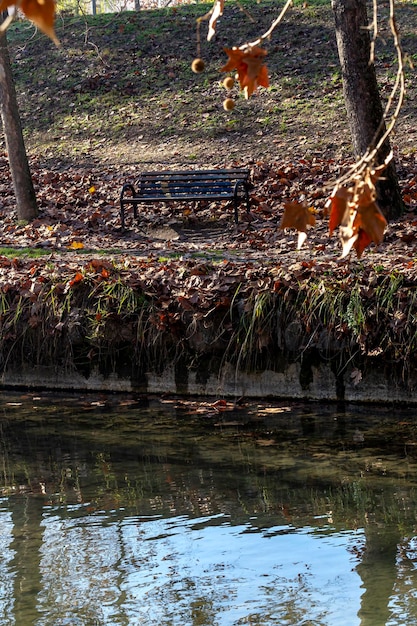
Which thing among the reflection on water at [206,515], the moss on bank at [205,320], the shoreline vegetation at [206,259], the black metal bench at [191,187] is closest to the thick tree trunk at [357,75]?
the shoreline vegetation at [206,259]

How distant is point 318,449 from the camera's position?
671 centimetres

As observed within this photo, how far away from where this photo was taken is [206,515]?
5.48 metres

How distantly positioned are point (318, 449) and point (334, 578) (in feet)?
7.44

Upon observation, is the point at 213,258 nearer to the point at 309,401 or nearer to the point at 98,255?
the point at 98,255

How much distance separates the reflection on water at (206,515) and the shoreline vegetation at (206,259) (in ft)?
1.52

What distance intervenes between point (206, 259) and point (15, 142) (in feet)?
14.7

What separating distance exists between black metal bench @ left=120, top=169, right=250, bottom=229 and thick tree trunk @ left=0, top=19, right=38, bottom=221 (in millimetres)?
1538

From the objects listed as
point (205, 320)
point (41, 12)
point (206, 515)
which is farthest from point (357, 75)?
point (41, 12)

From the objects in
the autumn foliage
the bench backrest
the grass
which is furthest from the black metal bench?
the autumn foliage

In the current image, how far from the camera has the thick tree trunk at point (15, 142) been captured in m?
12.3

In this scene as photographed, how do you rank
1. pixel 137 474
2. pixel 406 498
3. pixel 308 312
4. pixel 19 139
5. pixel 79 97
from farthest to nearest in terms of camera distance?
pixel 79 97 → pixel 19 139 → pixel 308 312 → pixel 137 474 → pixel 406 498

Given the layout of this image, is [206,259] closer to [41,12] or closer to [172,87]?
[41,12]

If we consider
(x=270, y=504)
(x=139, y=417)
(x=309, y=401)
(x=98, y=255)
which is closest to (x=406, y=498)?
(x=270, y=504)

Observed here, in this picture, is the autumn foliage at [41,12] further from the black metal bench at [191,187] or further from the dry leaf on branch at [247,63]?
the black metal bench at [191,187]
